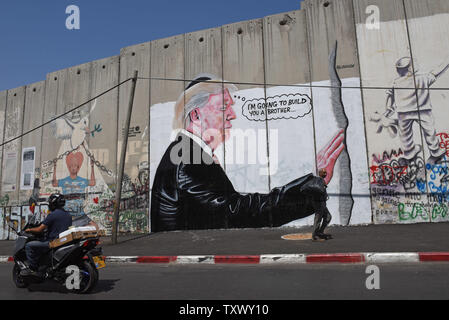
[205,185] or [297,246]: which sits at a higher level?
[205,185]

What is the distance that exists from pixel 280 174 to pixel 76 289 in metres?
7.64

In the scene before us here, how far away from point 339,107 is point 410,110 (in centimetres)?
209

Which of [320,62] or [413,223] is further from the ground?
[320,62]

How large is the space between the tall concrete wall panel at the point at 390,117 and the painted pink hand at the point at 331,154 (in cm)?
83

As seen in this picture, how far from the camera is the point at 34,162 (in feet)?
49.4

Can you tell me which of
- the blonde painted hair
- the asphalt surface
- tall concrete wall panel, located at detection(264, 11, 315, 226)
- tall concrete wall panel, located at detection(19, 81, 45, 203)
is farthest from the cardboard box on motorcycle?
tall concrete wall panel, located at detection(19, 81, 45, 203)

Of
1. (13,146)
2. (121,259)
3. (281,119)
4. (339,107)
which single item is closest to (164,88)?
(281,119)

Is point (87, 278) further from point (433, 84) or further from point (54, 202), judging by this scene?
point (433, 84)

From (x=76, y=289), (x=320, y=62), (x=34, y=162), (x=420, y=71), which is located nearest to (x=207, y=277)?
(x=76, y=289)

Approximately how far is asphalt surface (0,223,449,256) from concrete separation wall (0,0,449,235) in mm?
1360

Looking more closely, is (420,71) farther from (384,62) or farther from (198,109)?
(198,109)

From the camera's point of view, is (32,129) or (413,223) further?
(32,129)

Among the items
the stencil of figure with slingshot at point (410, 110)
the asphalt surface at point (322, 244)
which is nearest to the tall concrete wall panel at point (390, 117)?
the stencil of figure with slingshot at point (410, 110)

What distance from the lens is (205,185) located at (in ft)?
37.3
